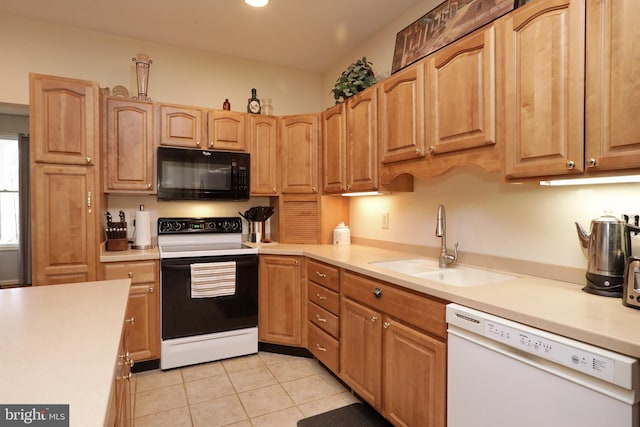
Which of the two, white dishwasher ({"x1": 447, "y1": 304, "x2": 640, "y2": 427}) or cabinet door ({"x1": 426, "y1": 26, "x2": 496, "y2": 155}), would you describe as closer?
white dishwasher ({"x1": 447, "y1": 304, "x2": 640, "y2": 427})

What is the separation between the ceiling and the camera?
99.5 inches

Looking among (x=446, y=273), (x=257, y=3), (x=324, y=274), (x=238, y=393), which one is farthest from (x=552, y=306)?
(x=257, y=3)

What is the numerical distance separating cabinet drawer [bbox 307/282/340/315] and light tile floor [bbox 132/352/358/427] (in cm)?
54

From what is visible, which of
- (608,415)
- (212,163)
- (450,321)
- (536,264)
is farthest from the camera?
(212,163)

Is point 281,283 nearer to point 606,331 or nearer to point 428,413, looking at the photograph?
point 428,413

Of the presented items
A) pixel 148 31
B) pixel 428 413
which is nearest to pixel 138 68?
pixel 148 31

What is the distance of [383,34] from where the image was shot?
9.48 feet

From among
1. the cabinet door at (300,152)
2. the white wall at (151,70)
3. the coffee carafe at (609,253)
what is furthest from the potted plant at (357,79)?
the coffee carafe at (609,253)

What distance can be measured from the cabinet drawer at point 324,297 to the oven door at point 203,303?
0.52 m

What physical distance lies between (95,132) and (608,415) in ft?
10.2

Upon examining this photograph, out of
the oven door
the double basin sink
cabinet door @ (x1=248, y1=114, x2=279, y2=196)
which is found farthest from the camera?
cabinet door @ (x1=248, y1=114, x2=279, y2=196)

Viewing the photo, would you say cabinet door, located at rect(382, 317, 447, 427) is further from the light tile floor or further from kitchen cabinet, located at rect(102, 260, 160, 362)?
kitchen cabinet, located at rect(102, 260, 160, 362)

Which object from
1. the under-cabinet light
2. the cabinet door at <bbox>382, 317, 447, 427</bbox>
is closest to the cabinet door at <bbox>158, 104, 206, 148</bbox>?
the cabinet door at <bbox>382, 317, 447, 427</bbox>

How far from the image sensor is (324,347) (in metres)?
2.52
